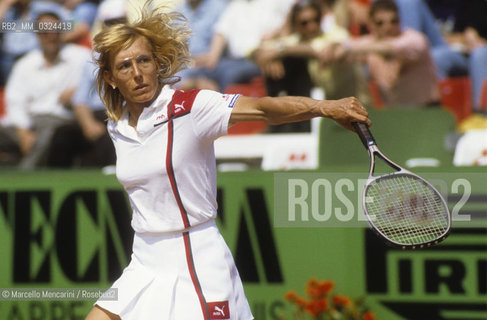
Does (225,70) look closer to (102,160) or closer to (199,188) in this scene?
(102,160)

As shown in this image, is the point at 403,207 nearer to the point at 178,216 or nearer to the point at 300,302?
the point at 178,216

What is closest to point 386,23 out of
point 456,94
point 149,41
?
point 456,94

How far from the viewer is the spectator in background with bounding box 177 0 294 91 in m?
7.29

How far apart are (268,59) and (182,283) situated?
3.88 m

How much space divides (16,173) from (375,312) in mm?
2756

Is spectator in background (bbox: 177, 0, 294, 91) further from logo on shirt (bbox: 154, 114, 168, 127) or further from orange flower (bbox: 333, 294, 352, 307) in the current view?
logo on shirt (bbox: 154, 114, 168, 127)

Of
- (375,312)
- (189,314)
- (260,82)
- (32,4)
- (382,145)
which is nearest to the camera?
(189,314)

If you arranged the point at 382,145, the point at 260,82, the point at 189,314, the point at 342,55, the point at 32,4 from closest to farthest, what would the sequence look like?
the point at 189,314 → the point at 382,145 → the point at 342,55 → the point at 260,82 → the point at 32,4

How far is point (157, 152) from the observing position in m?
3.31

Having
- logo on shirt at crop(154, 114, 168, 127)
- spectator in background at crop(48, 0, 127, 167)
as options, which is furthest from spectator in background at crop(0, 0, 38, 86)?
logo on shirt at crop(154, 114, 168, 127)

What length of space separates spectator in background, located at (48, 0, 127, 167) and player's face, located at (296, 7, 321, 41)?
154 cm

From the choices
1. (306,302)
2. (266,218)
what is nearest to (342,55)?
(266,218)

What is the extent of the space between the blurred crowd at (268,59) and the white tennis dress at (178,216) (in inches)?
119

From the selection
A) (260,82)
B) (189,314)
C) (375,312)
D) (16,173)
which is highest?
(260,82)
